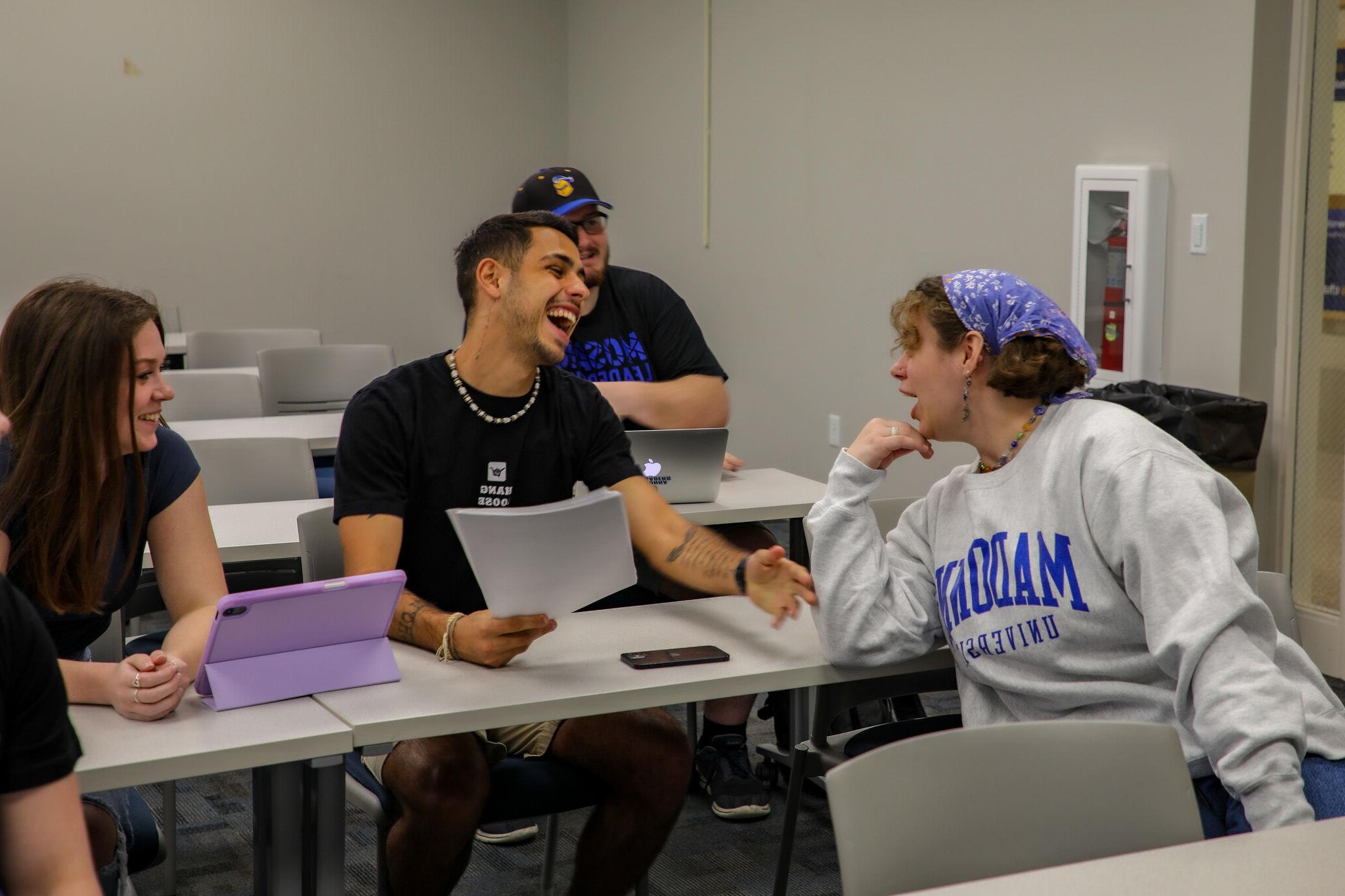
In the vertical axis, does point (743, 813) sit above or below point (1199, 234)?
below

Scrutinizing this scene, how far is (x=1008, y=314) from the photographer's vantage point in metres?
1.86

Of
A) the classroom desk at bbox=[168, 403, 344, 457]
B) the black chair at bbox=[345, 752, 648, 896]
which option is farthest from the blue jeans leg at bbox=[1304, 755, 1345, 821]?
the classroom desk at bbox=[168, 403, 344, 457]

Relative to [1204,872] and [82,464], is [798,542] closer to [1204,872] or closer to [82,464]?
[82,464]

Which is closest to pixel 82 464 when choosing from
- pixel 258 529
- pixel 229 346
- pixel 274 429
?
pixel 258 529

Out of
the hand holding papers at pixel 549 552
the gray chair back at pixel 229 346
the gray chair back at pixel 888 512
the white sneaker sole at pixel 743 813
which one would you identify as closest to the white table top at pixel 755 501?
the gray chair back at pixel 888 512

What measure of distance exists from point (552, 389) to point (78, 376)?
79 centimetres

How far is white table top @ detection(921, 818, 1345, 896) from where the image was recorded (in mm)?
1204

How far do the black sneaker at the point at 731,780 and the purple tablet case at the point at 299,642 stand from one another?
136 centimetres

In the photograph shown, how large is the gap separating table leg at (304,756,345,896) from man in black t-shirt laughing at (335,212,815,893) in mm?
162

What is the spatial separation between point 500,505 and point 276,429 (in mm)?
1805

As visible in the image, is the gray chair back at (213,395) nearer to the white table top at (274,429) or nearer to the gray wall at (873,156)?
the white table top at (274,429)

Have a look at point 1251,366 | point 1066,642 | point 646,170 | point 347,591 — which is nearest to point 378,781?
point 347,591

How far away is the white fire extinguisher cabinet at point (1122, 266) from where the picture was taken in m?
3.89

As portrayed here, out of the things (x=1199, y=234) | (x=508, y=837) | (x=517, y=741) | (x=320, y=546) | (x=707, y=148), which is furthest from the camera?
(x=707, y=148)
